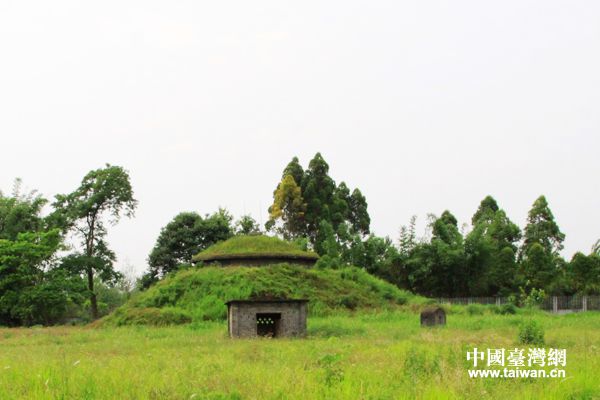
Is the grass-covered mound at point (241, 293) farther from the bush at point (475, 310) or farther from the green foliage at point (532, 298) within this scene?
the green foliage at point (532, 298)

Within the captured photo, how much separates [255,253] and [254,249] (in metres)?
1.08

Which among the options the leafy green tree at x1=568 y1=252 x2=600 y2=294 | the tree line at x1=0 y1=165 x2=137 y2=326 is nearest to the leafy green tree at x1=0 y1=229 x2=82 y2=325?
the tree line at x1=0 y1=165 x2=137 y2=326

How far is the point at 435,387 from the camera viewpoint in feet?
27.9

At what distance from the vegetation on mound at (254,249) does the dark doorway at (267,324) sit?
1078 centimetres

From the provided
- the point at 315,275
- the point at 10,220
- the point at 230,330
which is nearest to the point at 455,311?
the point at 315,275

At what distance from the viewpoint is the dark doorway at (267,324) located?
992 inches

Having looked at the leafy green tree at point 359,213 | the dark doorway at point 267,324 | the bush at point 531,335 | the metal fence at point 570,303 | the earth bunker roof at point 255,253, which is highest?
the leafy green tree at point 359,213

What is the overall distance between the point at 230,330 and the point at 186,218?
3136 cm

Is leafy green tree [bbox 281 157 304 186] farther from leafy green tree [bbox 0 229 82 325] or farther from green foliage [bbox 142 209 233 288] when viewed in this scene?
leafy green tree [bbox 0 229 82 325]

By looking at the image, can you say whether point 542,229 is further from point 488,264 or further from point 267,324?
point 267,324

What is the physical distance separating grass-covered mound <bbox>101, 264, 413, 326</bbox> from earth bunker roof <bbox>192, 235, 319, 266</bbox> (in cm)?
90

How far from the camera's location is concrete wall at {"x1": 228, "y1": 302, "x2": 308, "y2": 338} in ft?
80.0

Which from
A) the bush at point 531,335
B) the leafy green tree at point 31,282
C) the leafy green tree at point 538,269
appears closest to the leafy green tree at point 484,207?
the leafy green tree at point 538,269

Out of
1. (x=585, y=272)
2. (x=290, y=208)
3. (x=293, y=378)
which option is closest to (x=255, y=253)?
(x=290, y=208)
